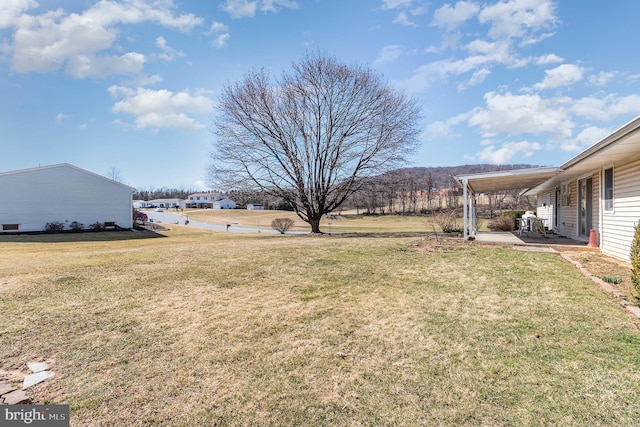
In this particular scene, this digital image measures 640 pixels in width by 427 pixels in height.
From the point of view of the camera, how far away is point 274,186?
58.6 ft

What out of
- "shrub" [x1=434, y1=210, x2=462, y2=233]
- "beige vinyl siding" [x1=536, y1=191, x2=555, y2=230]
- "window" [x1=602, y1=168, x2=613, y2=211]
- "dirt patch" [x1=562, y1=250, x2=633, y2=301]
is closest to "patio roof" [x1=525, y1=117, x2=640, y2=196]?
"window" [x1=602, y1=168, x2=613, y2=211]

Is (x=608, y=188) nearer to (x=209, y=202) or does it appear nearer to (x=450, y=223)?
(x=450, y=223)

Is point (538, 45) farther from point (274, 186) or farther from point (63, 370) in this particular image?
point (63, 370)

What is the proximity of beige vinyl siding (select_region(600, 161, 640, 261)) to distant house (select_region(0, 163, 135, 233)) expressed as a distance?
94.6 feet

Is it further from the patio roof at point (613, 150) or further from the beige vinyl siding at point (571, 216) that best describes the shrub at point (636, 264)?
the beige vinyl siding at point (571, 216)

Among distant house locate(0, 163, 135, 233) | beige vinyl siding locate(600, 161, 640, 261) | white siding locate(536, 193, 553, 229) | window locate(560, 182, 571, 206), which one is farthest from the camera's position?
distant house locate(0, 163, 135, 233)

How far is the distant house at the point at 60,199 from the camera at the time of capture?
20.6 m

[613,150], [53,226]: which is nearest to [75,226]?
[53,226]

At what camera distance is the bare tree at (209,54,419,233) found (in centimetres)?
1673

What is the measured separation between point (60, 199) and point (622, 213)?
30.3m

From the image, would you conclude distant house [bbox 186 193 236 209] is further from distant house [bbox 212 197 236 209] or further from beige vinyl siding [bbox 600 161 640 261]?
beige vinyl siding [bbox 600 161 640 261]

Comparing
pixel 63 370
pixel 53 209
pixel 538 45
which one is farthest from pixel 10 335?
pixel 53 209

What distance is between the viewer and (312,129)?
1780 cm

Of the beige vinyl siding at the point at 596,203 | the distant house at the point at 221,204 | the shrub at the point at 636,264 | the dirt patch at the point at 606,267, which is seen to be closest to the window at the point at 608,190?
the beige vinyl siding at the point at 596,203
